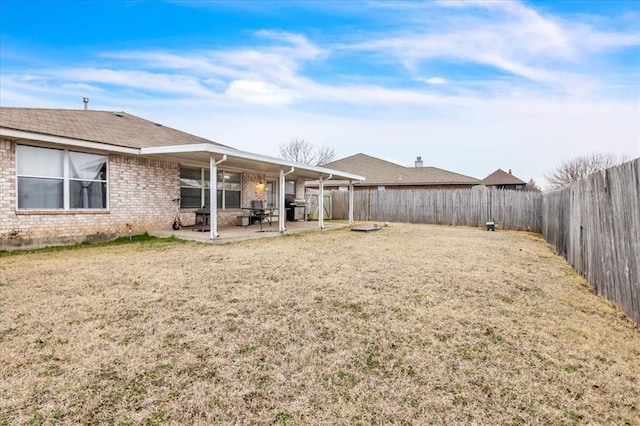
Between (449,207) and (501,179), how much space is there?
82.5 ft

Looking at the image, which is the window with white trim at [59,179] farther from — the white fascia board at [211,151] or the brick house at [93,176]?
the white fascia board at [211,151]

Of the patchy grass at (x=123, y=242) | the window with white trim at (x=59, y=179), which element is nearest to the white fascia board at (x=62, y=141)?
the window with white trim at (x=59, y=179)

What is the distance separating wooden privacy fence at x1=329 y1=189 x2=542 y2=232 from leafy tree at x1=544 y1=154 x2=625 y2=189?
48.1ft

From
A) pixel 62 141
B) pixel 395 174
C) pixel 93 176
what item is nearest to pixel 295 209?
pixel 93 176

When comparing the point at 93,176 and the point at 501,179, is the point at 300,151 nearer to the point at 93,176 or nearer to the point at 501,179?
the point at 501,179

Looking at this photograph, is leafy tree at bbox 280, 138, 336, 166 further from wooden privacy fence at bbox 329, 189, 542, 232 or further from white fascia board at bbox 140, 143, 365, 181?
white fascia board at bbox 140, 143, 365, 181

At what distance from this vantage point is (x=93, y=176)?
28.6 feet

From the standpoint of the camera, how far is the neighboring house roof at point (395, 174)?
81.2ft

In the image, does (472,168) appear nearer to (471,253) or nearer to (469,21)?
(469,21)

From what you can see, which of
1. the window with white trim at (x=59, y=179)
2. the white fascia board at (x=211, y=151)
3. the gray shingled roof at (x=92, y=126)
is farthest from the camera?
the white fascia board at (x=211, y=151)

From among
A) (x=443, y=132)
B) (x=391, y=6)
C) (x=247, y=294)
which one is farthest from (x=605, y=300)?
(x=443, y=132)

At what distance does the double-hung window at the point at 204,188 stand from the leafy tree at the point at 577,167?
26.0m

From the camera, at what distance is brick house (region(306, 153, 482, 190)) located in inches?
973

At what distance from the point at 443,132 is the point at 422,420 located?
20.3 m
